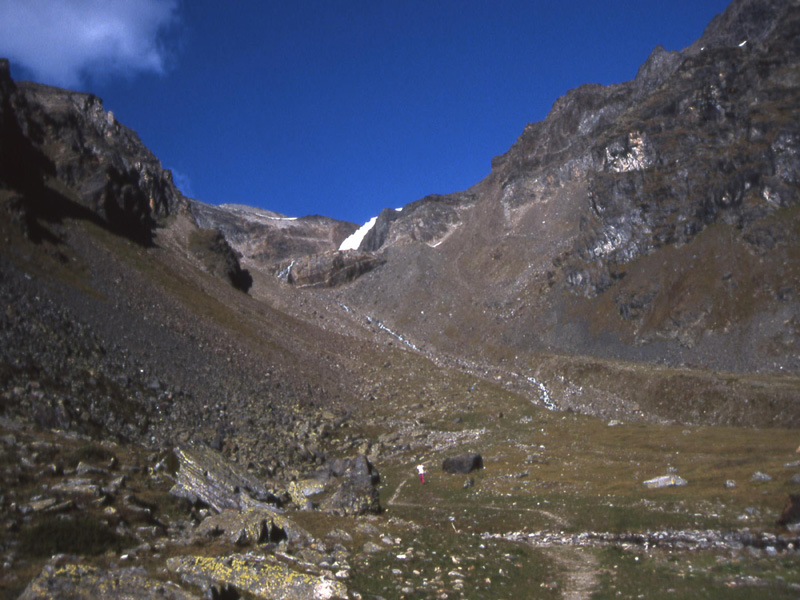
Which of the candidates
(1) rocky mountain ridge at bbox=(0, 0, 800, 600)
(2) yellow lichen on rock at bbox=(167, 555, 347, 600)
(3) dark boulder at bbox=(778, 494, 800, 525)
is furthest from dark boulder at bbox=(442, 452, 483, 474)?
(2) yellow lichen on rock at bbox=(167, 555, 347, 600)

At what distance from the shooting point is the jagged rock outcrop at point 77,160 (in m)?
91.6

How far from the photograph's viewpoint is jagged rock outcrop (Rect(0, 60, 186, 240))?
91.6 meters

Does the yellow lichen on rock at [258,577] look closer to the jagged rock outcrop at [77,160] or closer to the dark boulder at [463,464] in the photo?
the dark boulder at [463,464]

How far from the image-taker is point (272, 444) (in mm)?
52250

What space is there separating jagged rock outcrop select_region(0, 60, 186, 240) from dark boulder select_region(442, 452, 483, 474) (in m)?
69.9

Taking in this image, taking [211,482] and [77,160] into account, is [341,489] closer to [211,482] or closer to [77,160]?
[211,482]

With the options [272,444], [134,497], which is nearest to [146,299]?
[272,444]

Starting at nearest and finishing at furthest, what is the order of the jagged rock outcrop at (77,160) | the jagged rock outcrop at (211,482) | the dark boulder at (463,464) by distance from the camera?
the jagged rock outcrop at (211,482), the dark boulder at (463,464), the jagged rock outcrop at (77,160)

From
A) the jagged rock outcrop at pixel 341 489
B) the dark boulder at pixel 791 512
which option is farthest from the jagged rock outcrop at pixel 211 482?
the dark boulder at pixel 791 512

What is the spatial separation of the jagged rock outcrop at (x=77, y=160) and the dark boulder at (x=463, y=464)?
69.9 meters

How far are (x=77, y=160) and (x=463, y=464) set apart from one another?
99773 mm

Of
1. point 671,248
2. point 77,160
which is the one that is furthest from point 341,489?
point 671,248

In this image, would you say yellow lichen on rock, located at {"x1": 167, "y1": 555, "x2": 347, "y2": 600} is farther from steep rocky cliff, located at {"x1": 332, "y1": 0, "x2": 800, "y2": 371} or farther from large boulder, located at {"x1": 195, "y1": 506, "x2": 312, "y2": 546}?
steep rocky cliff, located at {"x1": 332, "y1": 0, "x2": 800, "y2": 371}

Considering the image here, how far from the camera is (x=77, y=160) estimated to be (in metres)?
110
